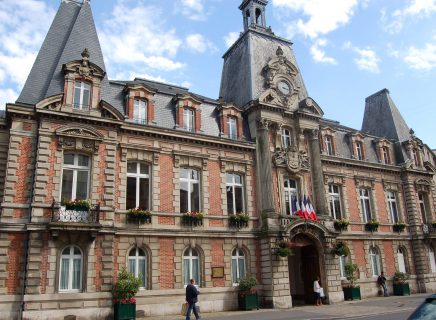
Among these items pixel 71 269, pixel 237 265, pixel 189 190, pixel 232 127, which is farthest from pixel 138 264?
pixel 232 127

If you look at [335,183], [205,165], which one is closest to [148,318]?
[205,165]

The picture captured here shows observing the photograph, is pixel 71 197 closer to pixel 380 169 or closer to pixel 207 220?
pixel 207 220

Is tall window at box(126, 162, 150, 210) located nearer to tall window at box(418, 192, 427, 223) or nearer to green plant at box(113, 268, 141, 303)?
green plant at box(113, 268, 141, 303)

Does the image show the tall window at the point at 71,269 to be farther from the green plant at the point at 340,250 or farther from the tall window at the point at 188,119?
the green plant at the point at 340,250

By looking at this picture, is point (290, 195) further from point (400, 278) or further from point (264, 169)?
point (400, 278)

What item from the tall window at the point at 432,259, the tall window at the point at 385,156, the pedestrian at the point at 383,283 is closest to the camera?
the pedestrian at the point at 383,283

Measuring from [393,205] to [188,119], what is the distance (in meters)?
18.7

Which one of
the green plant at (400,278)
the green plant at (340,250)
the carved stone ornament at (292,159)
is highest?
the carved stone ornament at (292,159)

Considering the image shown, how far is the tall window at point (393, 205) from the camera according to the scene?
31.2m

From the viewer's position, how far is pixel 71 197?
1859 centimetres

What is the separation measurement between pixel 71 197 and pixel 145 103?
6.85m

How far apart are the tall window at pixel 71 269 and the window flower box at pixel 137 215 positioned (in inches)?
115

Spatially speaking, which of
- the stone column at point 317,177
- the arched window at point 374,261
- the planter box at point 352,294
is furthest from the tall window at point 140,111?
the arched window at point 374,261

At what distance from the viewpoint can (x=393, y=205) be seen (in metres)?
31.7
